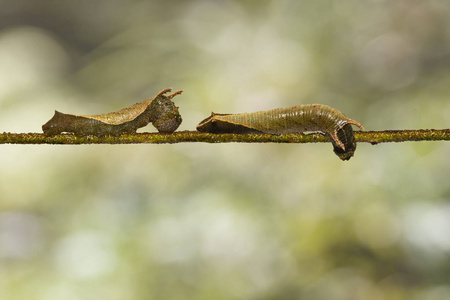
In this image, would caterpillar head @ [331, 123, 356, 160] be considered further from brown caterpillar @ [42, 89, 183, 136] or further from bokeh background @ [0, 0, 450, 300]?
bokeh background @ [0, 0, 450, 300]

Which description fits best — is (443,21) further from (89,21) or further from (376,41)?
(89,21)

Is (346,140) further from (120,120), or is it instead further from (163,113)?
(120,120)

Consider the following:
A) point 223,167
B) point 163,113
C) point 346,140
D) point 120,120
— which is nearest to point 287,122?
point 346,140

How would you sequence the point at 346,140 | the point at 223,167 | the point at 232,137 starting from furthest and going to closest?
1. the point at 223,167
2. the point at 346,140
3. the point at 232,137

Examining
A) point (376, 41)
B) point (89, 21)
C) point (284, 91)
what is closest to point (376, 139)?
point (284, 91)

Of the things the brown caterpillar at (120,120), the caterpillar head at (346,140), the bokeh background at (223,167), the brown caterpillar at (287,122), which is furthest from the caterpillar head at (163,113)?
the bokeh background at (223,167)

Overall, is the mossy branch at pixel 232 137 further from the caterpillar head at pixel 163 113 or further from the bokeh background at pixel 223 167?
the bokeh background at pixel 223 167

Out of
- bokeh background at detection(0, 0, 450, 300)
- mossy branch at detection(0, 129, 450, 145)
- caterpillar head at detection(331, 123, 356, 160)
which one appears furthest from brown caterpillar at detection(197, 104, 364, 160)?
bokeh background at detection(0, 0, 450, 300)
